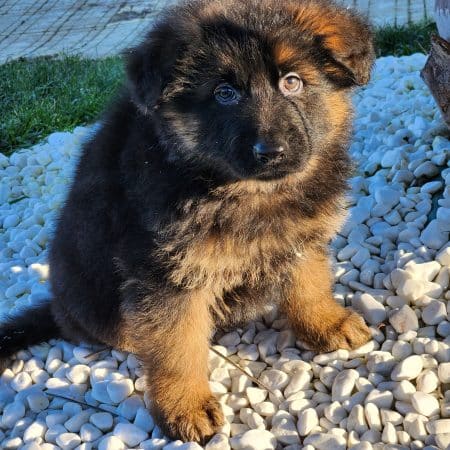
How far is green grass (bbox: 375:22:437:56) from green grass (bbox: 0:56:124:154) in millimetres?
2325

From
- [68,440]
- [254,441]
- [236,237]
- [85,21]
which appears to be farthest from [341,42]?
[85,21]

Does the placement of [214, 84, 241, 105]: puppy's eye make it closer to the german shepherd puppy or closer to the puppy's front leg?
the german shepherd puppy

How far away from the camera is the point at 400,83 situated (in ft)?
17.2

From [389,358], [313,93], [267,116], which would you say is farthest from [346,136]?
[389,358]

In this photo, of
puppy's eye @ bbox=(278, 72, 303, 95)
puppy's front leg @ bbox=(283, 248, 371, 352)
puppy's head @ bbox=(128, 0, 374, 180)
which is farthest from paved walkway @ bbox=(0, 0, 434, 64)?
puppy's eye @ bbox=(278, 72, 303, 95)

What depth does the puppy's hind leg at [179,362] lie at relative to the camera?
2.73 m

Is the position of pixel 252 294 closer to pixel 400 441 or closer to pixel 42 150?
pixel 400 441

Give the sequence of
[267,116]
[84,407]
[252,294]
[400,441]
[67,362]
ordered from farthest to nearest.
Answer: [67,362] → [84,407] → [252,294] → [400,441] → [267,116]

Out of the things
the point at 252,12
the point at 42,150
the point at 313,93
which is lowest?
the point at 42,150

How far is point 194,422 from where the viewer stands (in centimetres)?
286

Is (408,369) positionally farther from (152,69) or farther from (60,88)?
(60,88)

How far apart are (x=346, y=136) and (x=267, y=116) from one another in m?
0.49

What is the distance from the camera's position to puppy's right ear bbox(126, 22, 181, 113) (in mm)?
2510

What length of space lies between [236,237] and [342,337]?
2.72ft
